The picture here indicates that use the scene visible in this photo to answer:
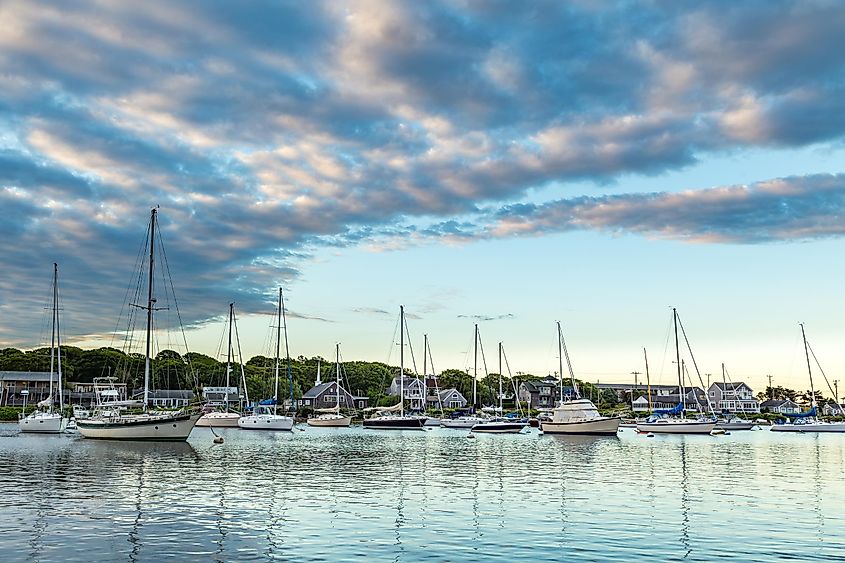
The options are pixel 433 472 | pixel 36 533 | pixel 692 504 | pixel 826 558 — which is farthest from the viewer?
pixel 433 472

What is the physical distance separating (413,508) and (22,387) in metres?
173

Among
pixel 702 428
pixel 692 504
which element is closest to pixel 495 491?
pixel 692 504

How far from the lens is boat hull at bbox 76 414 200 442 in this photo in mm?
71375

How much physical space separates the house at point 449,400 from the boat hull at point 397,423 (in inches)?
2876

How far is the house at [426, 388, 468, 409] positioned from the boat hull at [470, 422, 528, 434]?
79641 mm

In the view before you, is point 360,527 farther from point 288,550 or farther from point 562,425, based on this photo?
point 562,425

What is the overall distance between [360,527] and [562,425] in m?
75.5

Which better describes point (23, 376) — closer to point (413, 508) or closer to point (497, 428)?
point (497, 428)

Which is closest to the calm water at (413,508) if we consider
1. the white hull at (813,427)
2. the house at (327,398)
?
the white hull at (813,427)

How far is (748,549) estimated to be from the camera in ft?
76.4

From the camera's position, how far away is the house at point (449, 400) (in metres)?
190

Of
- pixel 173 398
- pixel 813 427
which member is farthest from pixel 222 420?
pixel 813 427

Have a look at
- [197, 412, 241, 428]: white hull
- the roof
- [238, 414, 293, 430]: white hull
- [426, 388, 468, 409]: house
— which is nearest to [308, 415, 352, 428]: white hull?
[197, 412, 241, 428]: white hull

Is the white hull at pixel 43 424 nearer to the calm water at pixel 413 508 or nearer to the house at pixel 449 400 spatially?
the calm water at pixel 413 508
